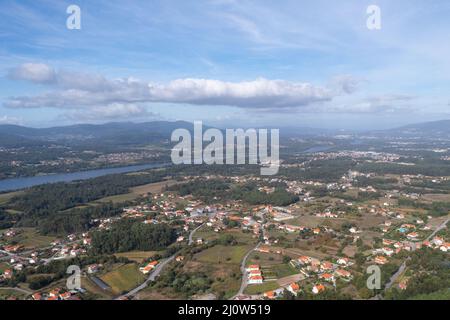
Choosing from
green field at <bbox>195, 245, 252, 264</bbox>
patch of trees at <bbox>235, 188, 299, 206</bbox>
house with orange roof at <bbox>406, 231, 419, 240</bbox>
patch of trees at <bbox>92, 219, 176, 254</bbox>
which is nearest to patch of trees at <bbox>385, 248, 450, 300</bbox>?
house with orange roof at <bbox>406, 231, 419, 240</bbox>

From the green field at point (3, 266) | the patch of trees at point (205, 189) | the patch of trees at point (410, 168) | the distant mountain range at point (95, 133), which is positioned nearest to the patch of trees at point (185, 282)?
the green field at point (3, 266)

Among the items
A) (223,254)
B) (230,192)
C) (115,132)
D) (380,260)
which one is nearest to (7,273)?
(223,254)

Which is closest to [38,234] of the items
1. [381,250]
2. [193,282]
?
[193,282]

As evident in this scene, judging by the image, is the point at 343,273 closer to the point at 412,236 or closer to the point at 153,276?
the point at 412,236

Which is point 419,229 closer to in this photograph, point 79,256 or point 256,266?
point 256,266

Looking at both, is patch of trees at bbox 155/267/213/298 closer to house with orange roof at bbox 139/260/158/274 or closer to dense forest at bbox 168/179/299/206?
house with orange roof at bbox 139/260/158/274

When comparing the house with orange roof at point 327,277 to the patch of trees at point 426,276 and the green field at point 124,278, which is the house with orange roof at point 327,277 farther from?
the green field at point 124,278

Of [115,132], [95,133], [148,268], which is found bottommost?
[148,268]
